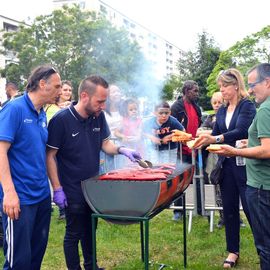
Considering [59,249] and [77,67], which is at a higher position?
[77,67]

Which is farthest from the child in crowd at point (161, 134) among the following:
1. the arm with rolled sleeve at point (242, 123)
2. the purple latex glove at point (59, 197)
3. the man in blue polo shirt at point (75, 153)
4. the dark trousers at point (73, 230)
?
the purple latex glove at point (59, 197)

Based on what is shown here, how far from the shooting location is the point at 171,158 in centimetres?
630

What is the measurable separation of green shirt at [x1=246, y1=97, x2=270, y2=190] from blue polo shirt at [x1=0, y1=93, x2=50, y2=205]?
1809 mm

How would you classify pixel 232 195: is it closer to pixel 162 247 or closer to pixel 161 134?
pixel 162 247

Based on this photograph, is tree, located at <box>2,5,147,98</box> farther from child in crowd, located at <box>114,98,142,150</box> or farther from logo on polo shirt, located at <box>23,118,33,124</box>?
logo on polo shirt, located at <box>23,118,33,124</box>

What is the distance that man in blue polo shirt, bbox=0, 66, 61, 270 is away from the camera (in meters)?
3.00

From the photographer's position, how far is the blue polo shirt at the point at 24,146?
119 inches

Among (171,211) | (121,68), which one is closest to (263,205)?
(171,211)

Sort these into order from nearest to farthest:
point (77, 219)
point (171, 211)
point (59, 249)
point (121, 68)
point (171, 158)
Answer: point (77, 219) → point (59, 249) → point (171, 158) → point (171, 211) → point (121, 68)

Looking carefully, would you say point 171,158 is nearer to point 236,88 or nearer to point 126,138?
point 126,138

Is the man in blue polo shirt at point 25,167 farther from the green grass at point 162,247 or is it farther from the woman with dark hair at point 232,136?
the woman with dark hair at point 232,136

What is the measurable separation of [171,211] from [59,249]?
8.18 feet

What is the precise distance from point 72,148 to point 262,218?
6.03ft

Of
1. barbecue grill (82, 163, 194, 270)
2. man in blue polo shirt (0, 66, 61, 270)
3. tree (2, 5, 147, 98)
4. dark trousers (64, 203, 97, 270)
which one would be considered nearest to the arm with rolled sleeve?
barbecue grill (82, 163, 194, 270)
